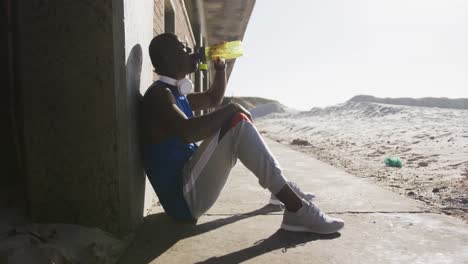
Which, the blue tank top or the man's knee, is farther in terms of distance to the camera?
the blue tank top

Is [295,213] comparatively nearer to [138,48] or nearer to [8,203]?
[138,48]

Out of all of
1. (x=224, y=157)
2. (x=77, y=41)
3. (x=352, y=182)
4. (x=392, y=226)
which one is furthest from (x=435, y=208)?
(x=77, y=41)

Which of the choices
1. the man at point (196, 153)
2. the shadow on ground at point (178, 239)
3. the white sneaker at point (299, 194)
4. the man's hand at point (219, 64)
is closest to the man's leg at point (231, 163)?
the man at point (196, 153)

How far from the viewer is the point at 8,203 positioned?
6.37 feet

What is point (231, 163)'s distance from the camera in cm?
206

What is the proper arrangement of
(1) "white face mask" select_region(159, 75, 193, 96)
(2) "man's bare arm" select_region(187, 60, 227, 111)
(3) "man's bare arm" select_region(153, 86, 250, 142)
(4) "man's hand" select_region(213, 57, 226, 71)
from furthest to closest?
(2) "man's bare arm" select_region(187, 60, 227, 111), (4) "man's hand" select_region(213, 57, 226, 71), (1) "white face mask" select_region(159, 75, 193, 96), (3) "man's bare arm" select_region(153, 86, 250, 142)

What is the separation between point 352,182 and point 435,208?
2.98 ft

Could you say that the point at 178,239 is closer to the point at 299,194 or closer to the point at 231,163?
the point at 231,163

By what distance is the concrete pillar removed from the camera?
1797 mm

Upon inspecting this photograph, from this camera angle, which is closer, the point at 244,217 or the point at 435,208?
the point at 244,217

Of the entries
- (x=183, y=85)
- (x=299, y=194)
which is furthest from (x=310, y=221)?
(x=183, y=85)

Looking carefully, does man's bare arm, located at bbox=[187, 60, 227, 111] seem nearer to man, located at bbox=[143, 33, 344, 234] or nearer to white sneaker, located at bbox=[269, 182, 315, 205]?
man, located at bbox=[143, 33, 344, 234]

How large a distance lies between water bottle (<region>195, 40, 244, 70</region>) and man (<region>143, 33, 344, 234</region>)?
23cm

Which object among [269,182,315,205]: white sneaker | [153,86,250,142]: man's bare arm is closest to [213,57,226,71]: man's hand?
[153,86,250,142]: man's bare arm
